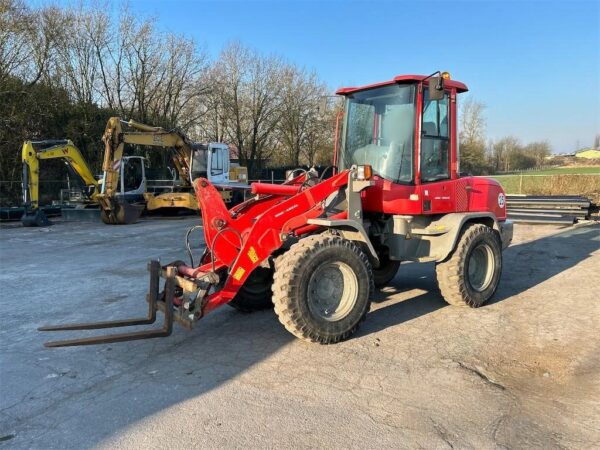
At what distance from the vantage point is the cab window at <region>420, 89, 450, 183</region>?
5766 millimetres

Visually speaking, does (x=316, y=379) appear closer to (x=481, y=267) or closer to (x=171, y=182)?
(x=481, y=267)

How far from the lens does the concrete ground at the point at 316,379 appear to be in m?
3.23

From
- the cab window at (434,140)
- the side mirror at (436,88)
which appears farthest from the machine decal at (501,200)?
the side mirror at (436,88)

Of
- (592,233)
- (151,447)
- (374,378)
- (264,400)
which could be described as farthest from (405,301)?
(592,233)

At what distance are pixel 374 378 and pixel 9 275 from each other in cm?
717

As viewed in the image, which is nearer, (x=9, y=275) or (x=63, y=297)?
(x=63, y=297)

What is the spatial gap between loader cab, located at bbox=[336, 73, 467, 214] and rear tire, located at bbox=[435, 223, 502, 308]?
519 millimetres

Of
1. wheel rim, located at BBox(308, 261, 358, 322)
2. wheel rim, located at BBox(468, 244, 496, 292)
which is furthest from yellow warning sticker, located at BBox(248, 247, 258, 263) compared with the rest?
wheel rim, located at BBox(468, 244, 496, 292)

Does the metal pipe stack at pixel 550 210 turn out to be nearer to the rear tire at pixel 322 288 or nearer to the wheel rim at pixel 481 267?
the wheel rim at pixel 481 267

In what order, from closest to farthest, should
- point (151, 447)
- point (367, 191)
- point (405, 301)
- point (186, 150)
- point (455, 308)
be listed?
point (151, 447) < point (367, 191) < point (455, 308) < point (405, 301) < point (186, 150)

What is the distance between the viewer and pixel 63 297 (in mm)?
6809

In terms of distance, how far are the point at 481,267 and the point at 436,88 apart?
8.68ft

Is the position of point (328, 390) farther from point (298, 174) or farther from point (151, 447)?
point (298, 174)

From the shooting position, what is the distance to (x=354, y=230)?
17.2ft
